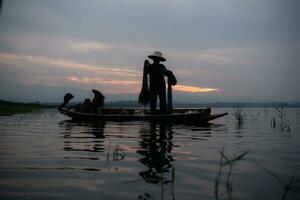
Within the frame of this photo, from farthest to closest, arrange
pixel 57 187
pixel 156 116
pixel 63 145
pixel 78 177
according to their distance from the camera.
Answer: pixel 156 116 < pixel 63 145 < pixel 78 177 < pixel 57 187

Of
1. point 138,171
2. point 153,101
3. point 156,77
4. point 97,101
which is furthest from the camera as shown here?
point 97,101

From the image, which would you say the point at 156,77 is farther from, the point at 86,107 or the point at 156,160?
the point at 156,160

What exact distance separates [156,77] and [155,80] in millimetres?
131

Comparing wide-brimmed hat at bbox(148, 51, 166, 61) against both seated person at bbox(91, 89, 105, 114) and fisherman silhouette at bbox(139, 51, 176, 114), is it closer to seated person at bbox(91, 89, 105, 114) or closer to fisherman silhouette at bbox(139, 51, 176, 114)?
fisherman silhouette at bbox(139, 51, 176, 114)

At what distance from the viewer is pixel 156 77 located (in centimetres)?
1420

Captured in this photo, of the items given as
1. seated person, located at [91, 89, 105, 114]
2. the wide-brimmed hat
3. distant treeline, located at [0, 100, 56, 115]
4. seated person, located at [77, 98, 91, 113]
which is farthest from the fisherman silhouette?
distant treeline, located at [0, 100, 56, 115]

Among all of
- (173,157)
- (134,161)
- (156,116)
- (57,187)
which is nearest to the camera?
(57,187)

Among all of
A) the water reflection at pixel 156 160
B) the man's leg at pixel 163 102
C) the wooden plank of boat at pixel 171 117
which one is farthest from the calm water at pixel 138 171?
the man's leg at pixel 163 102

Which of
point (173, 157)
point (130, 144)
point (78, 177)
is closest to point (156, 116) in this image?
point (130, 144)

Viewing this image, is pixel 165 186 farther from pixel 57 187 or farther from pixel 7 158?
pixel 7 158

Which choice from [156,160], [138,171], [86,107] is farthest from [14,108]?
[138,171]

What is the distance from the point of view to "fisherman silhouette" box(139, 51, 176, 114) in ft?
46.1

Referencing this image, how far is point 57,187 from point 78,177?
0.50 meters

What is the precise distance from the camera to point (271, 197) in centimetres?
350
